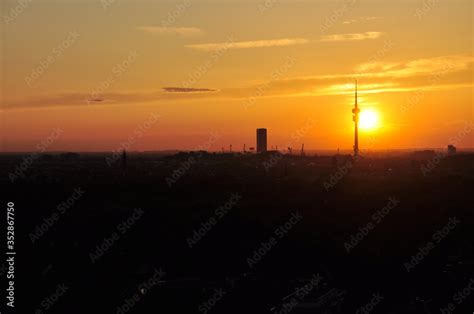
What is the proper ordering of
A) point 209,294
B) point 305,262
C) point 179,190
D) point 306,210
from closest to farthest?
point 209,294 → point 305,262 → point 306,210 → point 179,190

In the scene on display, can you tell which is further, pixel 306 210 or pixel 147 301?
pixel 306 210

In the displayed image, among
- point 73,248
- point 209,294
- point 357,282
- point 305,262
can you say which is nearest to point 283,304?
point 209,294

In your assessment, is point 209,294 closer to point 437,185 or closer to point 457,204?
point 457,204

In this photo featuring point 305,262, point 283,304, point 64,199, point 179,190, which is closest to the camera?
point 283,304

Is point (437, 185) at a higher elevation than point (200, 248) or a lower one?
higher

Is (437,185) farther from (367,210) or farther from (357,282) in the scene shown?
(357,282)

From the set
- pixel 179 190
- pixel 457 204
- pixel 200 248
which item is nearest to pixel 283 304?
pixel 200 248
